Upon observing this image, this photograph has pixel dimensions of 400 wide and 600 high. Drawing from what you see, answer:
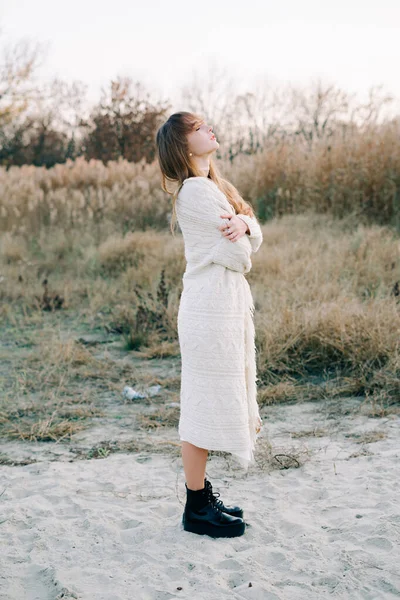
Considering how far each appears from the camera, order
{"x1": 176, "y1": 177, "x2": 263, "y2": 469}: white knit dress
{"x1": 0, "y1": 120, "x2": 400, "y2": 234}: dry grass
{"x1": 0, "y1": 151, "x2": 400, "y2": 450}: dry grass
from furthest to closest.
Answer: {"x1": 0, "y1": 120, "x2": 400, "y2": 234}: dry grass, {"x1": 0, "y1": 151, "x2": 400, "y2": 450}: dry grass, {"x1": 176, "y1": 177, "x2": 263, "y2": 469}: white knit dress

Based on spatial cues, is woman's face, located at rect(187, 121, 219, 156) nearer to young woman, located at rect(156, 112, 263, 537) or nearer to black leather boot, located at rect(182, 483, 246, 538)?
young woman, located at rect(156, 112, 263, 537)

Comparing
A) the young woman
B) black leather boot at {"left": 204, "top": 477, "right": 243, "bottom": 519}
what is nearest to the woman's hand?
the young woman

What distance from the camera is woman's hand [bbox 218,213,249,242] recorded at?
9.02 feet

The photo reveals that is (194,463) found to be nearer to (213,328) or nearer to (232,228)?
(213,328)

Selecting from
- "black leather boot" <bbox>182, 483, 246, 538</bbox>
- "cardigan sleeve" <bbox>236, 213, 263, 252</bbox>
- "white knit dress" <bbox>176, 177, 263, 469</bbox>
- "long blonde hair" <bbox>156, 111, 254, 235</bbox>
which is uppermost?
"long blonde hair" <bbox>156, 111, 254, 235</bbox>

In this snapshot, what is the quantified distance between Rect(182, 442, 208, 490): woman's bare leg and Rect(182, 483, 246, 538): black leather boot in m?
0.05

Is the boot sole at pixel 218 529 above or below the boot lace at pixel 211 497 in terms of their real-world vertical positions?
below

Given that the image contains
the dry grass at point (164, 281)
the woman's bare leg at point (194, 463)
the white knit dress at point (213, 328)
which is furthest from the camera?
the dry grass at point (164, 281)

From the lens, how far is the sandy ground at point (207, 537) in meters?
2.54

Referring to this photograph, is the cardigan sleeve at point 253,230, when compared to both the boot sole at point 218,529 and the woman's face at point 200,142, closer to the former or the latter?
the woman's face at point 200,142

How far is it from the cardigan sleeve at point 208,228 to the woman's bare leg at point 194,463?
781 mm

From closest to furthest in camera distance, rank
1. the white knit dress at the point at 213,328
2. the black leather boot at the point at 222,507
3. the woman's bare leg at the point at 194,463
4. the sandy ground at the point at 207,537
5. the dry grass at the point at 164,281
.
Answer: the sandy ground at the point at 207,537 < the white knit dress at the point at 213,328 < the woman's bare leg at the point at 194,463 < the black leather boot at the point at 222,507 < the dry grass at the point at 164,281

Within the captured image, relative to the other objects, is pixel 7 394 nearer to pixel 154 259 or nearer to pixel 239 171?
pixel 154 259

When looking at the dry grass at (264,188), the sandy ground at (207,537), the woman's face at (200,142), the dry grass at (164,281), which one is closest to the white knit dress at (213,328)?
the woman's face at (200,142)
